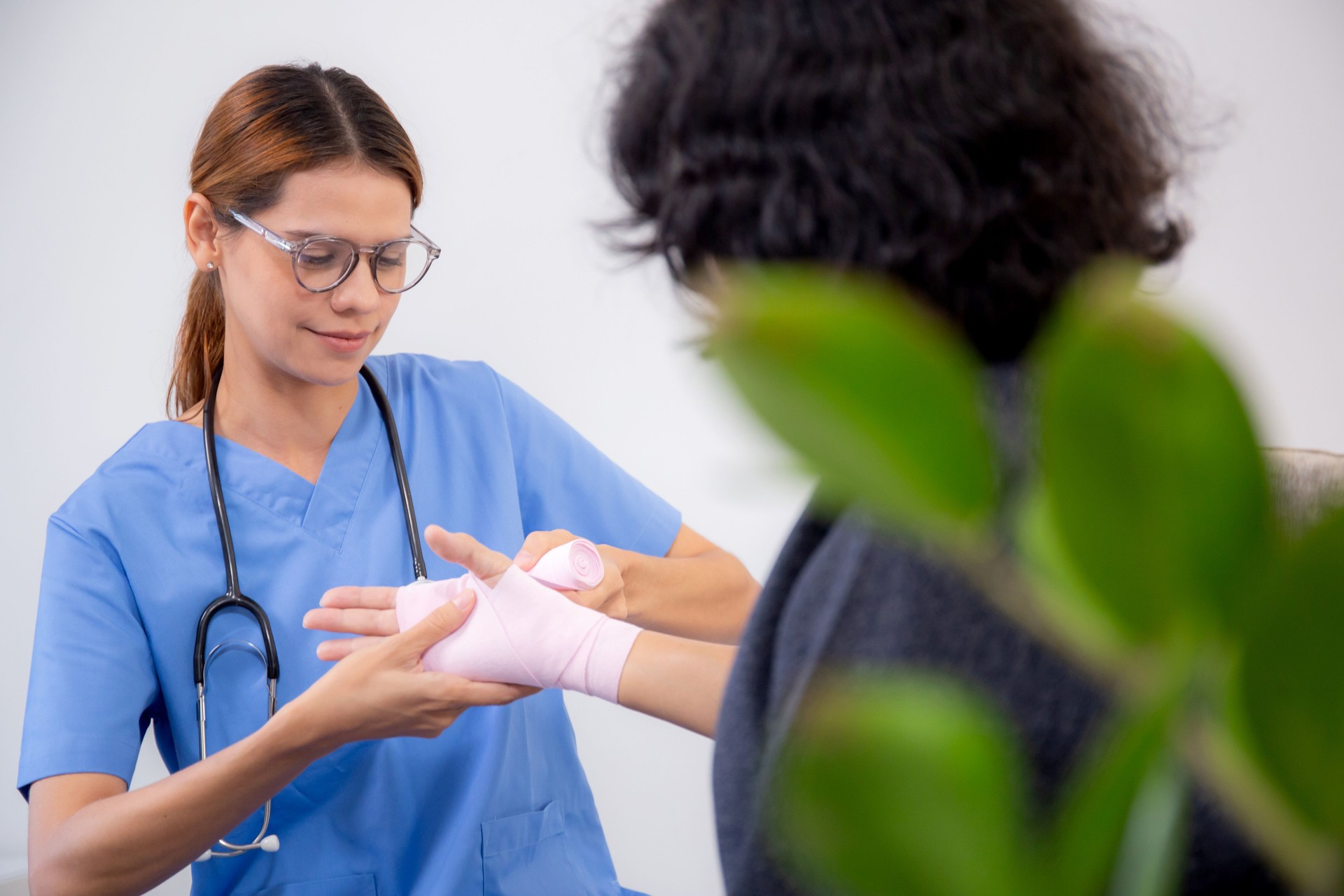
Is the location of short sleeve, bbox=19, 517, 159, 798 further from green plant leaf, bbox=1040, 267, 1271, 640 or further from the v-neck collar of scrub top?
green plant leaf, bbox=1040, 267, 1271, 640

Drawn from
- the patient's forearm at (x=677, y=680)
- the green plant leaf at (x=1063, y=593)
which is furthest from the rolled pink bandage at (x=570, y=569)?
the green plant leaf at (x=1063, y=593)

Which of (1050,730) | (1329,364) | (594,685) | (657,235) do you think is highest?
(657,235)

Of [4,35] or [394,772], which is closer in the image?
[394,772]

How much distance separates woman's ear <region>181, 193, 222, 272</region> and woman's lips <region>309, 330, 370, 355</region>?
0.51ft

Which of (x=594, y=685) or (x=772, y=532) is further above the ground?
(x=594, y=685)

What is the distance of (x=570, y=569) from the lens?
1029mm

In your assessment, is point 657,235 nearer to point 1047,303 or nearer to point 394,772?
point 1047,303

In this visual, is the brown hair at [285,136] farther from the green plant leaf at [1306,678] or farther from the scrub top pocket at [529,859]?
the green plant leaf at [1306,678]

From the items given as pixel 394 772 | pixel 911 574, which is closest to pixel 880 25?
pixel 911 574

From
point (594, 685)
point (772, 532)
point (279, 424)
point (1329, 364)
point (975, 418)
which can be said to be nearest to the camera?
point (975, 418)

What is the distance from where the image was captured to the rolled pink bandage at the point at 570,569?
103 cm

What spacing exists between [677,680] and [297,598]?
1.63ft

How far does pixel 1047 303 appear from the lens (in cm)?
54

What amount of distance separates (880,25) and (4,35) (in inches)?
73.1
